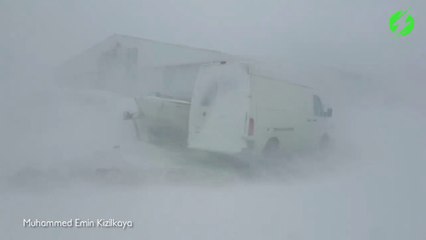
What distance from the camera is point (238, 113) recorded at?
7.41 ft

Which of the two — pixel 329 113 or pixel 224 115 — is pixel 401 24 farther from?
A: pixel 224 115

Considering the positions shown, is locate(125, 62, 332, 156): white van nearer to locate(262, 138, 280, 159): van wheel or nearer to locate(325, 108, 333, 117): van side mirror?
locate(262, 138, 280, 159): van wheel

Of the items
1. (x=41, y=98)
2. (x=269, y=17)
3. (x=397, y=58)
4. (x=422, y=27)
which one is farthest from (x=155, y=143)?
(x=422, y=27)

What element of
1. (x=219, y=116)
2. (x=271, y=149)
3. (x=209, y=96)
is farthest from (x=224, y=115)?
(x=271, y=149)

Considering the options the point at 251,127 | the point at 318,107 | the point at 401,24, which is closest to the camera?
the point at 251,127

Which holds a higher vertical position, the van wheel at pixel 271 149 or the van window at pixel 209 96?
the van window at pixel 209 96

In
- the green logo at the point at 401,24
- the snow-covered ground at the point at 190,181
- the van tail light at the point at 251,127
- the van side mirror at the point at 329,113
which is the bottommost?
the snow-covered ground at the point at 190,181

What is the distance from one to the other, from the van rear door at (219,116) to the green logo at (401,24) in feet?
3.30

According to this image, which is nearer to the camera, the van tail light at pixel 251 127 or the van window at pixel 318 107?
the van tail light at pixel 251 127

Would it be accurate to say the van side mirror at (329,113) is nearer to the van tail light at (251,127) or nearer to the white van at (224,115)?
the white van at (224,115)

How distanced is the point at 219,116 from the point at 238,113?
4.1 inches

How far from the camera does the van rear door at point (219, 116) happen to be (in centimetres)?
226

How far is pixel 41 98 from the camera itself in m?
2.20

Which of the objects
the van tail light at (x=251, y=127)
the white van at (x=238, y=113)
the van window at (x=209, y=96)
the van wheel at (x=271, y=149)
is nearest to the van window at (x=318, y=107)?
the white van at (x=238, y=113)
